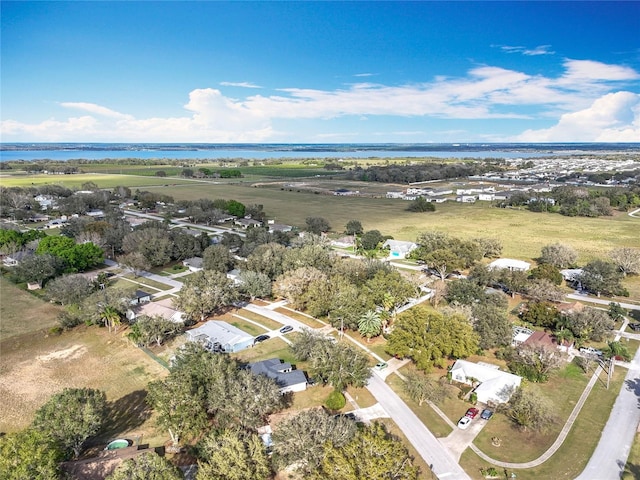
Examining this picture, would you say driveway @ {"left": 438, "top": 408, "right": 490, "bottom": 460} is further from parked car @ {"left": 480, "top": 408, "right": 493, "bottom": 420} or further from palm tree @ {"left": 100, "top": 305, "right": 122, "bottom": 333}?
palm tree @ {"left": 100, "top": 305, "right": 122, "bottom": 333}

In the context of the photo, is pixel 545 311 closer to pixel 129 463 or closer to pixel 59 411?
pixel 129 463

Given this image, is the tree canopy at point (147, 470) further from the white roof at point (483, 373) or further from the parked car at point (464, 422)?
the white roof at point (483, 373)

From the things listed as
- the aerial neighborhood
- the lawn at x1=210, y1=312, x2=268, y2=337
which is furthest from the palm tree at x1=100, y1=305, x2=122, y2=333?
the lawn at x1=210, y1=312, x2=268, y2=337

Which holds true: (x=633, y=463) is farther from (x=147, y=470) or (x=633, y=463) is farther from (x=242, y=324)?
(x=242, y=324)

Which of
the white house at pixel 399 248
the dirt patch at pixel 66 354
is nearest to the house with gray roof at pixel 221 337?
the dirt patch at pixel 66 354

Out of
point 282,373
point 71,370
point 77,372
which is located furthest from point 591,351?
point 71,370

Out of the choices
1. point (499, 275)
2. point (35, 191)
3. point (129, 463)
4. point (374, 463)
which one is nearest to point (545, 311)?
point (499, 275)
